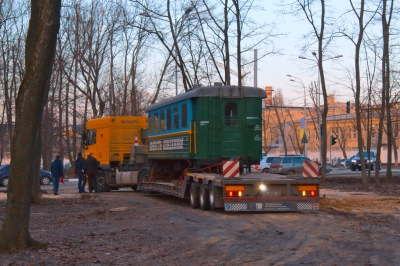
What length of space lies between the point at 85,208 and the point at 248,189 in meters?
5.50

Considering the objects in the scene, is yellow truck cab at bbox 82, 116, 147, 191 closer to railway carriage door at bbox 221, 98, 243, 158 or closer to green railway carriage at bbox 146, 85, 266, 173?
green railway carriage at bbox 146, 85, 266, 173

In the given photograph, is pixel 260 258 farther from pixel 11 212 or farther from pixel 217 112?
pixel 217 112

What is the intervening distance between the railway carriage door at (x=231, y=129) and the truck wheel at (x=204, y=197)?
4.81 feet

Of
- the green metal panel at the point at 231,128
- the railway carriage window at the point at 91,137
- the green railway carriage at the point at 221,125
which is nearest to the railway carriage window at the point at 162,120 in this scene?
the green railway carriage at the point at 221,125

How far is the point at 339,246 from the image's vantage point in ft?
32.7

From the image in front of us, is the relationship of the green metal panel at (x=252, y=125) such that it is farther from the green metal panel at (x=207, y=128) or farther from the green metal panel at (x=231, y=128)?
the green metal panel at (x=207, y=128)

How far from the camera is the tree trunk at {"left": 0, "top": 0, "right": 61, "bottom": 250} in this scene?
9453mm

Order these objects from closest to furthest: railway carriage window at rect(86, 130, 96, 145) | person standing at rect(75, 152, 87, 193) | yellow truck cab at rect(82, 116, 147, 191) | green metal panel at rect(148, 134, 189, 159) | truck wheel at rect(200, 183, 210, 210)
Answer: truck wheel at rect(200, 183, 210, 210), green metal panel at rect(148, 134, 189, 159), yellow truck cab at rect(82, 116, 147, 191), person standing at rect(75, 152, 87, 193), railway carriage window at rect(86, 130, 96, 145)

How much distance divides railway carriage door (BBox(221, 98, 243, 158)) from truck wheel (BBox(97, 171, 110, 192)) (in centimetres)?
969

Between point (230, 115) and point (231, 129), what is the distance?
0.42m

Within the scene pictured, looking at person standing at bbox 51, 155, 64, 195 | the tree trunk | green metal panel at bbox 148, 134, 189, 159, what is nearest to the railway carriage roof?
green metal panel at bbox 148, 134, 189, 159

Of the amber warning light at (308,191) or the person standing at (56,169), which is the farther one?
the person standing at (56,169)

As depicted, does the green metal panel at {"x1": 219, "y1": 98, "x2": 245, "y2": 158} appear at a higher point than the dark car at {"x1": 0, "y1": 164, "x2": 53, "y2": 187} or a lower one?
higher

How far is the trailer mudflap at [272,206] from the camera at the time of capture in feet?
49.4
